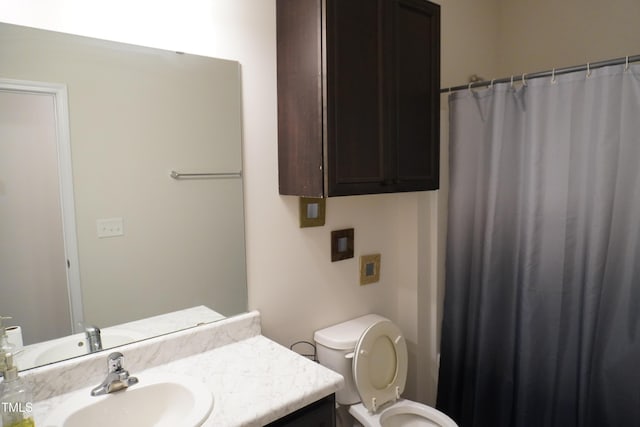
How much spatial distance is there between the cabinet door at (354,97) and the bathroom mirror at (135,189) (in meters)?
0.37

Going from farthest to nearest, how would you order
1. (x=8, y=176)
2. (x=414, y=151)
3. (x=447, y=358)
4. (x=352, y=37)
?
(x=447, y=358)
(x=414, y=151)
(x=352, y=37)
(x=8, y=176)

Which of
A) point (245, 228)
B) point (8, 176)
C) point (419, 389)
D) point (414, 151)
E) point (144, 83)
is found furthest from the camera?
point (419, 389)

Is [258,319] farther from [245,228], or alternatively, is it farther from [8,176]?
[8,176]

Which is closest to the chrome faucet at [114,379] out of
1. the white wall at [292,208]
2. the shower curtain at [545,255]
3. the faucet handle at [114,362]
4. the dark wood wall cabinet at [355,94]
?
the faucet handle at [114,362]

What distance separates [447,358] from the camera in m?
2.13

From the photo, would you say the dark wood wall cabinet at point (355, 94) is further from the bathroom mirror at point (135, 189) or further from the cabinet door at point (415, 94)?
the bathroom mirror at point (135, 189)

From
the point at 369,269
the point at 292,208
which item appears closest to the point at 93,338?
the point at 292,208

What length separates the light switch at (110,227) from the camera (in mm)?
1253

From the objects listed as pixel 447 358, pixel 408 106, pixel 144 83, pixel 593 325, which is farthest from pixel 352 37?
pixel 447 358

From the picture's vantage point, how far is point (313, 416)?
3.94 feet

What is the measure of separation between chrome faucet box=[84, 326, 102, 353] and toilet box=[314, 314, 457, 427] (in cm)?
88

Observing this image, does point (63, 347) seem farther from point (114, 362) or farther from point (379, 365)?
point (379, 365)

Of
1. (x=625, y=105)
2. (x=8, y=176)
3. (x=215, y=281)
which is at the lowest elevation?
(x=215, y=281)

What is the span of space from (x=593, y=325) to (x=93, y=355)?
185cm
